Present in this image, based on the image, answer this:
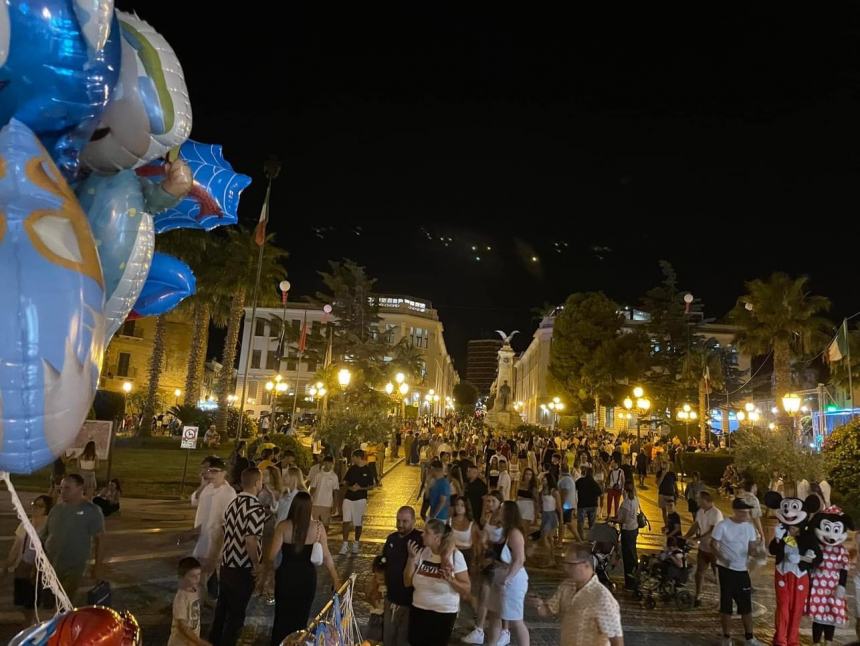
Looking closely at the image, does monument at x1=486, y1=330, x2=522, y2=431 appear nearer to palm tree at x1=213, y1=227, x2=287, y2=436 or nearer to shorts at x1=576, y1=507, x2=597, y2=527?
palm tree at x1=213, y1=227, x2=287, y2=436

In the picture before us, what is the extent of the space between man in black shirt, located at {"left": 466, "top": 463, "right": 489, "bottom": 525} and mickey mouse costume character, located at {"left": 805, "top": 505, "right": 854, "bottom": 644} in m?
4.86

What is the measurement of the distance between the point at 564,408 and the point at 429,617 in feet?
167

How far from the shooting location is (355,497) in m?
10.6

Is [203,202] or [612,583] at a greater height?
[203,202]

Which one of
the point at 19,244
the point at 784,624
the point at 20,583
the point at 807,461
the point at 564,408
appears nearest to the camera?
the point at 19,244

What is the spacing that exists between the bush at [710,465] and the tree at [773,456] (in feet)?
21.1

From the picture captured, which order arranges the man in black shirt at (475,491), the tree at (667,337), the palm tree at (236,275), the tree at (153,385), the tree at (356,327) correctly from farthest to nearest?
the tree at (667,337)
the tree at (356,327)
the palm tree at (236,275)
the tree at (153,385)
the man in black shirt at (475,491)

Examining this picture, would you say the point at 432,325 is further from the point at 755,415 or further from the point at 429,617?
the point at 429,617

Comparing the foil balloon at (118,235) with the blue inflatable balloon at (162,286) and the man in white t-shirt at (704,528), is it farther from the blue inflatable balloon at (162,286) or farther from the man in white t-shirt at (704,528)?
the man in white t-shirt at (704,528)

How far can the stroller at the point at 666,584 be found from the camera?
845 centimetres

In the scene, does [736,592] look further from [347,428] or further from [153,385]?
[153,385]

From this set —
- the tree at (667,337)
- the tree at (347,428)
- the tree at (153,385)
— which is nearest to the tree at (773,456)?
the tree at (347,428)

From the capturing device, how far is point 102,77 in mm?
2725

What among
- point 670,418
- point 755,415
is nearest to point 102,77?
point 755,415
